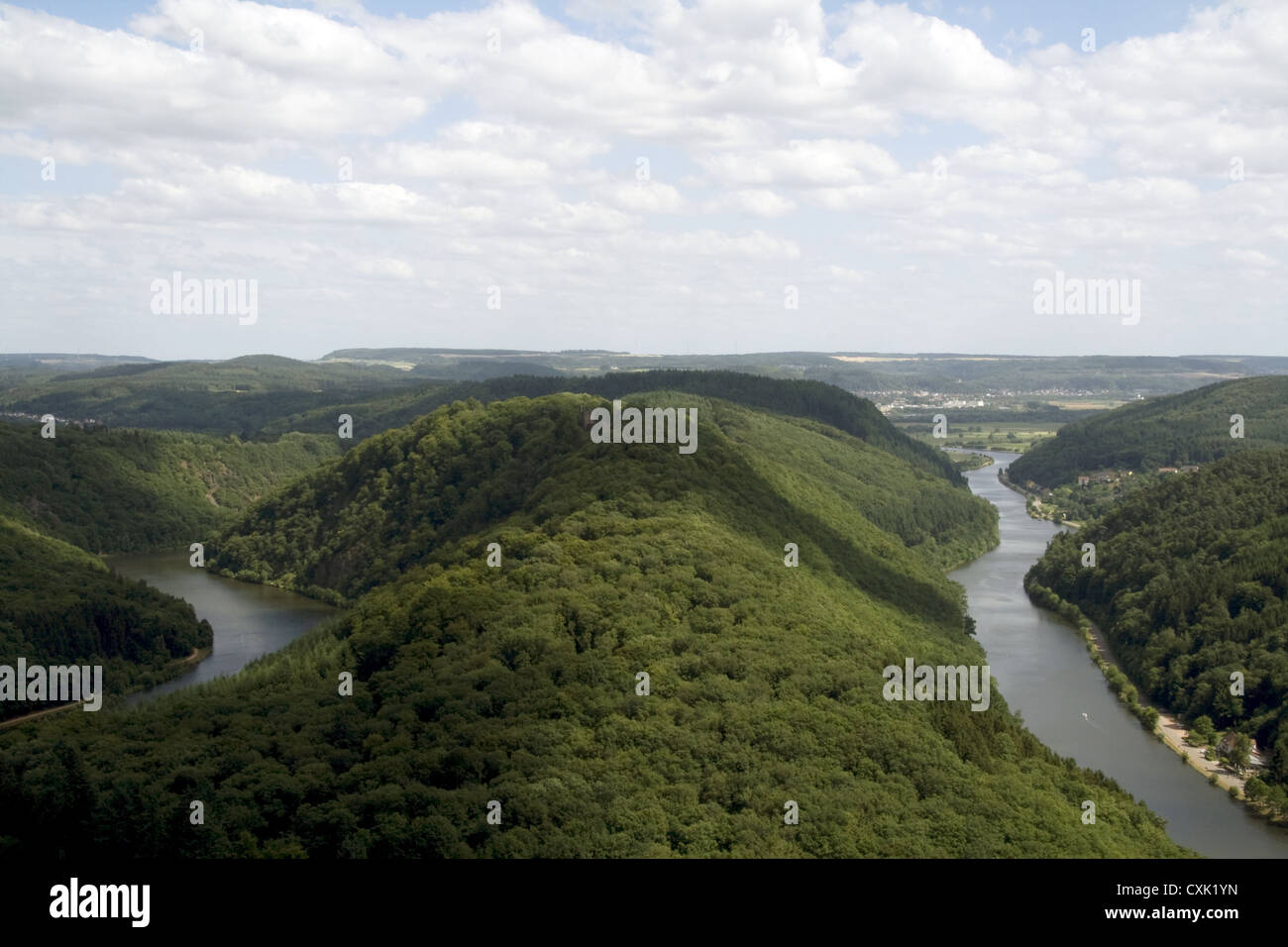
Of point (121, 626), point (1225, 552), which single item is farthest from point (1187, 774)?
point (121, 626)

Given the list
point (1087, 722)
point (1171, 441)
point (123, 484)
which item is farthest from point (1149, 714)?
point (1171, 441)

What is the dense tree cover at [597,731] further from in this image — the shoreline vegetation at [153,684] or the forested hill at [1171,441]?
the forested hill at [1171,441]

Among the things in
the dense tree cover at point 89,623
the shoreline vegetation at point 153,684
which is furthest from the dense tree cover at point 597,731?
the dense tree cover at point 89,623

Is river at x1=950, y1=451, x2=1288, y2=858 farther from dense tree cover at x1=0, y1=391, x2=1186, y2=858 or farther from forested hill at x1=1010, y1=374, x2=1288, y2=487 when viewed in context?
forested hill at x1=1010, y1=374, x2=1288, y2=487

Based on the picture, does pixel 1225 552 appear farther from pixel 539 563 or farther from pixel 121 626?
pixel 121 626

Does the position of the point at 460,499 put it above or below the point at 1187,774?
above

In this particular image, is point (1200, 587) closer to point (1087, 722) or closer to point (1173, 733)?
point (1173, 733)
